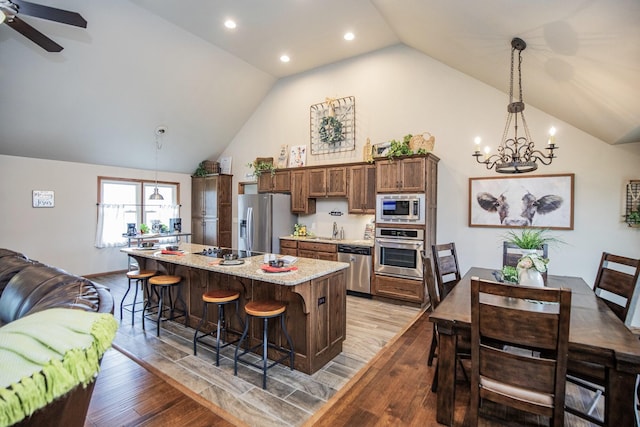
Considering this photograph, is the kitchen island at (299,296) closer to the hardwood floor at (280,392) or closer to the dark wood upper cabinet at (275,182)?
the hardwood floor at (280,392)

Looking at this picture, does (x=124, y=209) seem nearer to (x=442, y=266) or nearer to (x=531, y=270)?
(x=442, y=266)

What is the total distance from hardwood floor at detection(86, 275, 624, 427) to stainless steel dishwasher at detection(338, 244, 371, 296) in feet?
5.38

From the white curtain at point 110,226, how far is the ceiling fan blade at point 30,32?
3.96m

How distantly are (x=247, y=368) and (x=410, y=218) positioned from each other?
2.98 m

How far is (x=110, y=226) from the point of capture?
651 centimetres

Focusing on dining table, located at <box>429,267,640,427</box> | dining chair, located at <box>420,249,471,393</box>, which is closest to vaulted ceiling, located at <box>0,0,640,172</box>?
dining table, located at <box>429,267,640,427</box>

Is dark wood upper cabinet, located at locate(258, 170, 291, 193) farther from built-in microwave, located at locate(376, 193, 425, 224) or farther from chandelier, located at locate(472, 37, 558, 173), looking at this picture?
chandelier, located at locate(472, 37, 558, 173)

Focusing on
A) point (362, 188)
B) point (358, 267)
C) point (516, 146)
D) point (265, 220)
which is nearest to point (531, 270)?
point (516, 146)

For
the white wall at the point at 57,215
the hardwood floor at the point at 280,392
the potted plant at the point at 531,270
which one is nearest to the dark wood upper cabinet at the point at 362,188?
the hardwood floor at the point at 280,392

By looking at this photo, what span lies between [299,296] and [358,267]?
244 centimetres

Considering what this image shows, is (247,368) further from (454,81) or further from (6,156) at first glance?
(6,156)

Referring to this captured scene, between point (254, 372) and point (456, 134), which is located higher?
point (456, 134)

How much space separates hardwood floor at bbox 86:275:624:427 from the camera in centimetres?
206

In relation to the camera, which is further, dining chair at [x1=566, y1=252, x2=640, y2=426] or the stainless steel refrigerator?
the stainless steel refrigerator
